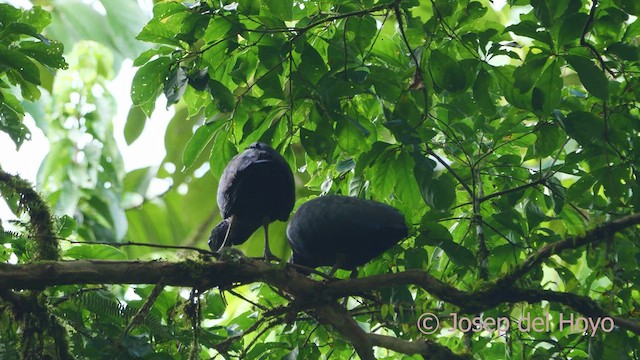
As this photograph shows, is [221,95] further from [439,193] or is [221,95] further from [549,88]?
[549,88]

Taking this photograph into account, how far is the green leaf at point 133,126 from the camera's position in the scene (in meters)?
5.99

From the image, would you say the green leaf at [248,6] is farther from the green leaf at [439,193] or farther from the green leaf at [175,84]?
the green leaf at [439,193]

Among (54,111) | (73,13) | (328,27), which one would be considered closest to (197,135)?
(328,27)

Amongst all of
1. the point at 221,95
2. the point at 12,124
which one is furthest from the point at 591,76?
the point at 12,124

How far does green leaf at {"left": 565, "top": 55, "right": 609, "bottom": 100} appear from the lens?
291cm

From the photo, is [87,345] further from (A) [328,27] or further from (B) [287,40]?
(A) [328,27]

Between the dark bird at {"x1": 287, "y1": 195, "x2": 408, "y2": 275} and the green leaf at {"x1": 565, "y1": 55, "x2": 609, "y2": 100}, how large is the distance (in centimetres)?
87

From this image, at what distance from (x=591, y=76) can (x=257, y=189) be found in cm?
139

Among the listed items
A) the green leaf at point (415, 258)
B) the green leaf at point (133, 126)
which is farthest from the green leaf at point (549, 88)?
the green leaf at point (133, 126)

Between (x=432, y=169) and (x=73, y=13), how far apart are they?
424cm

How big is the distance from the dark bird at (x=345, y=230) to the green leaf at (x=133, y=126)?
3.02 m

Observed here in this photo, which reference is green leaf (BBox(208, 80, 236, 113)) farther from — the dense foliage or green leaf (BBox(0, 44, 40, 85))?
green leaf (BBox(0, 44, 40, 85))

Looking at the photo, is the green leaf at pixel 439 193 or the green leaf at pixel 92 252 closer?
the green leaf at pixel 439 193

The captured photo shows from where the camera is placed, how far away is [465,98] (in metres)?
3.66
